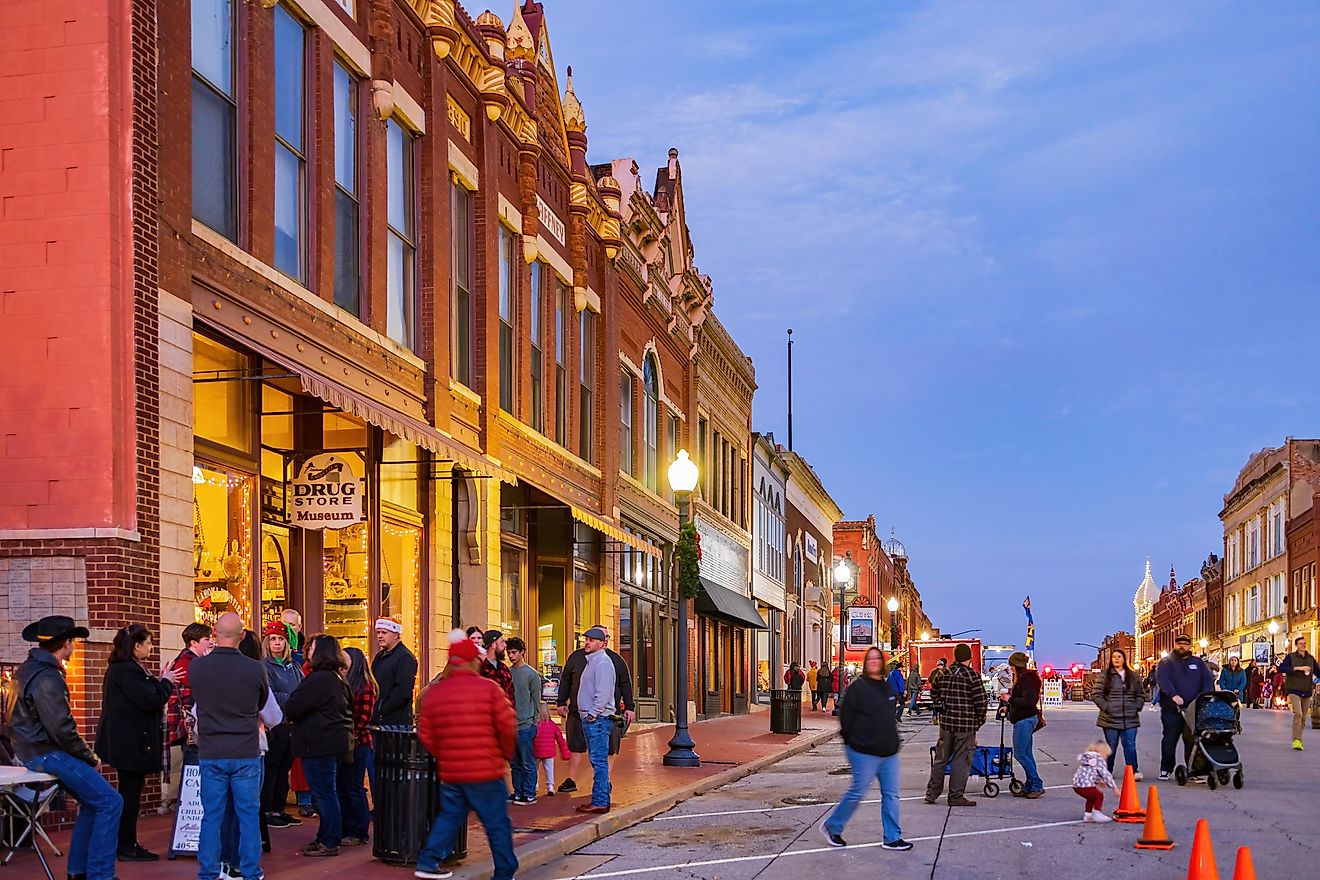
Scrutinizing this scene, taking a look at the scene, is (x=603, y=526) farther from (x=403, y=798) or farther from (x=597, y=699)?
(x=403, y=798)

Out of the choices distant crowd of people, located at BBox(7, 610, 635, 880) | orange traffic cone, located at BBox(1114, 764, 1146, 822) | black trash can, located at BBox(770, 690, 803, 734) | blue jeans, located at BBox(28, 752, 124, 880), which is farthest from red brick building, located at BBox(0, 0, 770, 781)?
orange traffic cone, located at BBox(1114, 764, 1146, 822)

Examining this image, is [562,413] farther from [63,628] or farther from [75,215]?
[63,628]

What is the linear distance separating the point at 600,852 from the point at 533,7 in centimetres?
1851

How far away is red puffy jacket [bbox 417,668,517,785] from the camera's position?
10.3m

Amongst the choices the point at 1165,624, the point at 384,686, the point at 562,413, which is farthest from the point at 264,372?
the point at 1165,624

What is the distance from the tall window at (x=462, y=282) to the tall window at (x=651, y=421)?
39.4 ft

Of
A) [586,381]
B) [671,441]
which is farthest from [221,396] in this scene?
[671,441]

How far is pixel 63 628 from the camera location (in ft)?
33.2

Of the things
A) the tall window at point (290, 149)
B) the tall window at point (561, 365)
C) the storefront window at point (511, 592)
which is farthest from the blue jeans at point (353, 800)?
the tall window at point (561, 365)

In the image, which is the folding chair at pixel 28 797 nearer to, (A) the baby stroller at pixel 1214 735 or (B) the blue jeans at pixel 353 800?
(B) the blue jeans at pixel 353 800

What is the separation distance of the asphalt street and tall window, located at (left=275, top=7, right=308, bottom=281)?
7.58 m

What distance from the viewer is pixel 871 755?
12992 millimetres

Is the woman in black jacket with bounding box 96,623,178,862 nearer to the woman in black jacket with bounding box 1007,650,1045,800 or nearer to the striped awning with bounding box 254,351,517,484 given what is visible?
the striped awning with bounding box 254,351,517,484

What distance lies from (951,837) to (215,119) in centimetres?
1019
